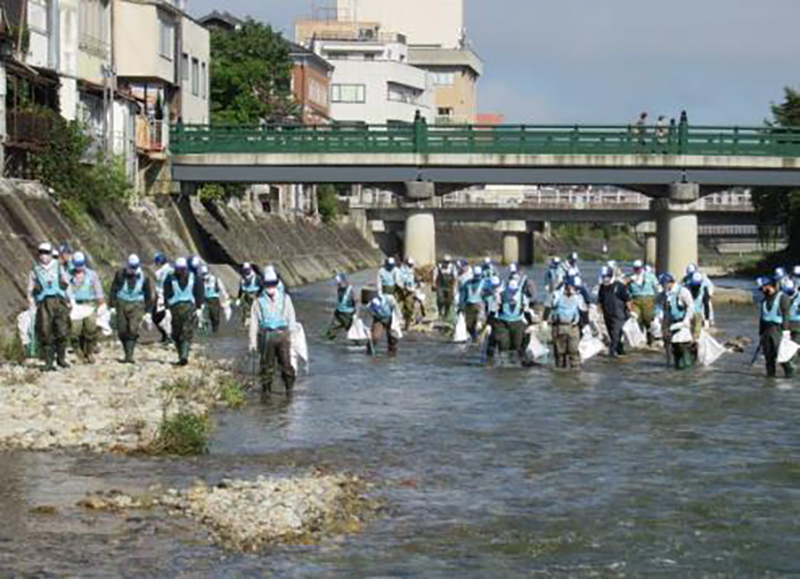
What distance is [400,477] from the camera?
1883 cm

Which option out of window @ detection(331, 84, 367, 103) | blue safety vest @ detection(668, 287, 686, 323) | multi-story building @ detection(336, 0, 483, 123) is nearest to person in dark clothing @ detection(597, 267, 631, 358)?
blue safety vest @ detection(668, 287, 686, 323)

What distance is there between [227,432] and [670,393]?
32.3 ft

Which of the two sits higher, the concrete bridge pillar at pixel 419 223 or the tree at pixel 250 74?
the tree at pixel 250 74

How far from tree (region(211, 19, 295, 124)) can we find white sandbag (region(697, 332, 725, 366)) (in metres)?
55.1

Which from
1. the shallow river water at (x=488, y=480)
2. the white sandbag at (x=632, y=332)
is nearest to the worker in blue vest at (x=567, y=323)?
the shallow river water at (x=488, y=480)

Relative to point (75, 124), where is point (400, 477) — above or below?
below

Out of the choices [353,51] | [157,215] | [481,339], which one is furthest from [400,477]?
[353,51]

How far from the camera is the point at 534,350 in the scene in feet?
106

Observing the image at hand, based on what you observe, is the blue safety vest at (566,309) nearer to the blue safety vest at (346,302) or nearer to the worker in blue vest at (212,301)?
the blue safety vest at (346,302)

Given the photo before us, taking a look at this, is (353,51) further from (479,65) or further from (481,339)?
(481,339)

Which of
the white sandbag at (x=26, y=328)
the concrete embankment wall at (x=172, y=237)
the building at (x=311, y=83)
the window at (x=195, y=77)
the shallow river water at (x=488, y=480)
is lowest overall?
the shallow river water at (x=488, y=480)

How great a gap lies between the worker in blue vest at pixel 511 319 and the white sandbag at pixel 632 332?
430cm

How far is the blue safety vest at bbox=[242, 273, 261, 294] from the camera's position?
127 ft

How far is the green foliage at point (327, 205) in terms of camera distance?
338ft
